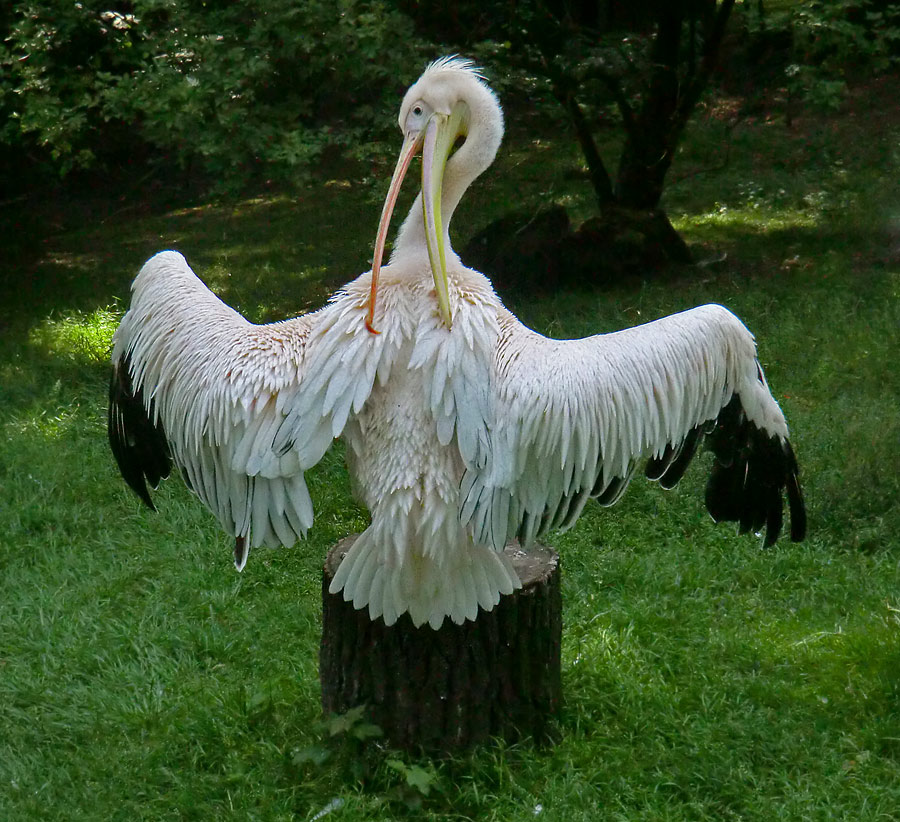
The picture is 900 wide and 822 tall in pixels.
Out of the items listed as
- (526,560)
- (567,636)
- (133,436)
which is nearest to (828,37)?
(567,636)

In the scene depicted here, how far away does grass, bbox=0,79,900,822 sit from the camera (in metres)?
3.42

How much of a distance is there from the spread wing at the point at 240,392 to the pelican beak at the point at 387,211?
0.31 ft

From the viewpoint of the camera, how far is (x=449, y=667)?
342cm

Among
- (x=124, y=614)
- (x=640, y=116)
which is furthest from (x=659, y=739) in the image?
(x=640, y=116)

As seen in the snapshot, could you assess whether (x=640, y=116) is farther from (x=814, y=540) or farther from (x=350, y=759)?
(x=350, y=759)

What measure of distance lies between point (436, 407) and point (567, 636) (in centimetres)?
162

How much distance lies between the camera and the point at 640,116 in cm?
812

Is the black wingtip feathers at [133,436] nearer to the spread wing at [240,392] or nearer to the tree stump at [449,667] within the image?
the spread wing at [240,392]

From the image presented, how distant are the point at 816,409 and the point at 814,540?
1.16 m

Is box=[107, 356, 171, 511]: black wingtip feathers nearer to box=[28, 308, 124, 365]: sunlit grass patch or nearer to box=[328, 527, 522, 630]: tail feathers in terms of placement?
box=[328, 527, 522, 630]: tail feathers

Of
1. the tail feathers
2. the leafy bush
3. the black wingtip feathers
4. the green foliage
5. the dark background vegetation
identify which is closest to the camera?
the tail feathers

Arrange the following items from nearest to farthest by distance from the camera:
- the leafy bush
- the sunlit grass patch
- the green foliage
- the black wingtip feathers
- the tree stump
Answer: the tree stump
the black wingtip feathers
the green foliage
the leafy bush
the sunlit grass patch

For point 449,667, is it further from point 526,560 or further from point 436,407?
point 436,407

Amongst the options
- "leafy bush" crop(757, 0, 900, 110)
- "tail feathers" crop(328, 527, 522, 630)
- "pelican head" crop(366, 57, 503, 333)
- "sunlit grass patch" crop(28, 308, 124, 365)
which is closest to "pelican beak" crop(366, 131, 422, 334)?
"pelican head" crop(366, 57, 503, 333)
